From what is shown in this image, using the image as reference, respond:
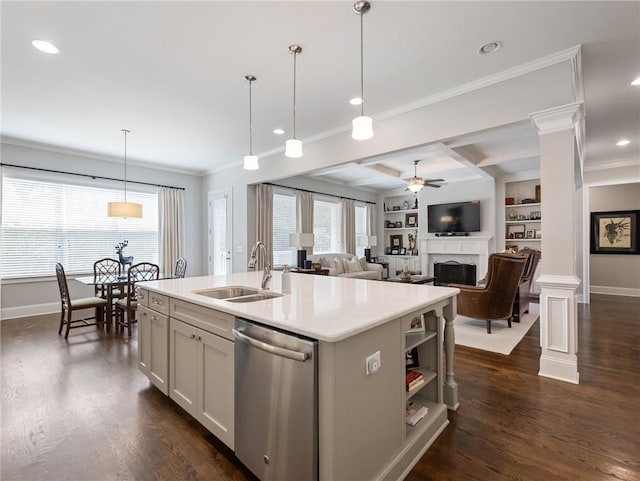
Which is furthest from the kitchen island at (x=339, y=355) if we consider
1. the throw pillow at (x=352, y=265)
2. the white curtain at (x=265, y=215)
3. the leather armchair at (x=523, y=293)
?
the throw pillow at (x=352, y=265)

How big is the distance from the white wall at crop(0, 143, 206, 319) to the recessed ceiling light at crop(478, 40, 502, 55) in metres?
6.21

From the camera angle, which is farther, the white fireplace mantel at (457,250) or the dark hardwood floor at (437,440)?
the white fireplace mantel at (457,250)

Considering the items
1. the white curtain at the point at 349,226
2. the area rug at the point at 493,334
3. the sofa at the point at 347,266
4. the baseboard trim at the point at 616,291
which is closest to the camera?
the area rug at the point at 493,334

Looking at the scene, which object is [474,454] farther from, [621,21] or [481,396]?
[621,21]

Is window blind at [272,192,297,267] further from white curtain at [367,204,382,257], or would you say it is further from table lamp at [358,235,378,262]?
white curtain at [367,204,382,257]

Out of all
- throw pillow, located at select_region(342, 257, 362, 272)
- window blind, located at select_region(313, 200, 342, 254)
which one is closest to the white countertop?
throw pillow, located at select_region(342, 257, 362, 272)

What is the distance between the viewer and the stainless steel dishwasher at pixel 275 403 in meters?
1.39

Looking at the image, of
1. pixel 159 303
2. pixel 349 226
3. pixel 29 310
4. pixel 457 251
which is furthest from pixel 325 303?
pixel 349 226

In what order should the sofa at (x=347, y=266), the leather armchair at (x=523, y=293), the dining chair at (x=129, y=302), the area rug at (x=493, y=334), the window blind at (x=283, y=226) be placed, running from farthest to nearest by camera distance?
1. the sofa at (x=347, y=266)
2. the window blind at (x=283, y=226)
3. the leather armchair at (x=523, y=293)
4. the dining chair at (x=129, y=302)
5. the area rug at (x=493, y=334)

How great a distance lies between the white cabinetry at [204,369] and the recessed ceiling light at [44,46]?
2458mm

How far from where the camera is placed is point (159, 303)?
2521 millimetres

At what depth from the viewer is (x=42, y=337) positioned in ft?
13.6

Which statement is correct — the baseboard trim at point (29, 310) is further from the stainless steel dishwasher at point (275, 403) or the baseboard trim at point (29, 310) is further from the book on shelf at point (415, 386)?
the book on shelf at point (415, 386)

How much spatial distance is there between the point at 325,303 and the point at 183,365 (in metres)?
1.16
